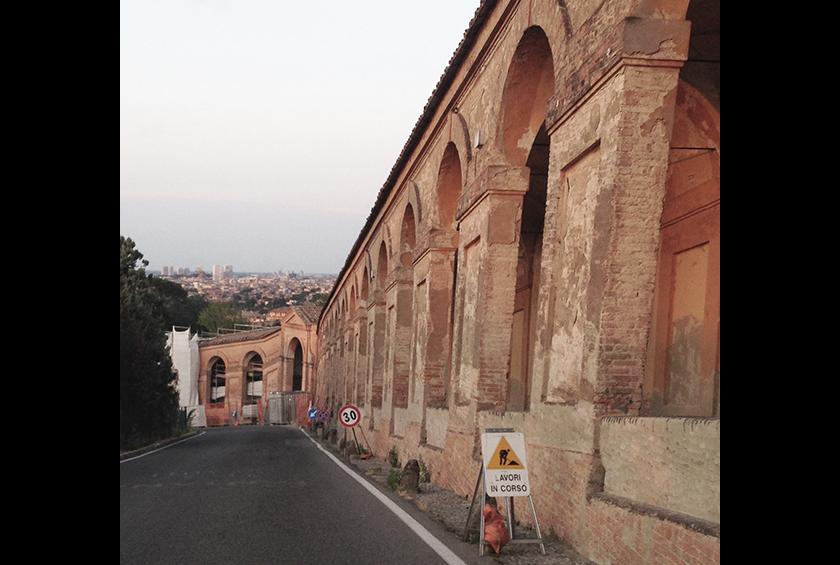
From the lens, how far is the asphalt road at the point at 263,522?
299 inches

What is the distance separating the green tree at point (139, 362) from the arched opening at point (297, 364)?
44.6m

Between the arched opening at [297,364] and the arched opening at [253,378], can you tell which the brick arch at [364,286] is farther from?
the arched opening at [253,378]

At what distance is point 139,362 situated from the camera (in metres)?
28.8

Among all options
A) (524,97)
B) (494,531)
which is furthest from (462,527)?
(524,97)

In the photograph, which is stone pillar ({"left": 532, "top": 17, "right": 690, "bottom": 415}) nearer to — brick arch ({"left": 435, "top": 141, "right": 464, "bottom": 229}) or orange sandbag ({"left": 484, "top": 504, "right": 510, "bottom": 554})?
orange sandbag ({"left": 484, "top": 504, "right": 510, "bottom": 554})

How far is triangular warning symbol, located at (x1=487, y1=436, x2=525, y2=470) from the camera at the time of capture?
8141mm

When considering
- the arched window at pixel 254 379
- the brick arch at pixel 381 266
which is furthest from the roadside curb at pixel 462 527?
the arched window at pixel 254 379

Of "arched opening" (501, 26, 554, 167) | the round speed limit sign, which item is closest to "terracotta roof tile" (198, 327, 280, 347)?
the round speed limit sign

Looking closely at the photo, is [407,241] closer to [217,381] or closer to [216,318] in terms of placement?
[217,381]

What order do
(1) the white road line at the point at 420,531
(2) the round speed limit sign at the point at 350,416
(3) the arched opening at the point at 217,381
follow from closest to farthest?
(1) the white road line at the point at 420,531 < (2) the round speed limit sign at the point at 350,416 < (3) the arched opening at the point at 217,381

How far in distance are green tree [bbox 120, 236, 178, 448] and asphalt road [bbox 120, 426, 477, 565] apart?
12.0 m

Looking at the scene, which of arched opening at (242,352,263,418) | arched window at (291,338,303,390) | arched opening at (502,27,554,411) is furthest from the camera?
arched opening at (242,352,263,418)

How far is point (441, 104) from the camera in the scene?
1745cm
